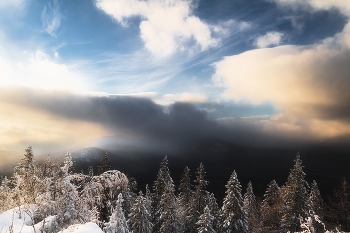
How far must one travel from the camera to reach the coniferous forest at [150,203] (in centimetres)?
1062

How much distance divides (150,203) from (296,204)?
1978cm

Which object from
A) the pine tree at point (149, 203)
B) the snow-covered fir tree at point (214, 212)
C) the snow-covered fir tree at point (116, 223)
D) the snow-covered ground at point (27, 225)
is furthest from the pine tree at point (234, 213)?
the snow-covered ground at point (27, 225)

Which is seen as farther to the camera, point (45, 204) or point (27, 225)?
point (45, 204)

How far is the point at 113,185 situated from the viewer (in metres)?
11.3

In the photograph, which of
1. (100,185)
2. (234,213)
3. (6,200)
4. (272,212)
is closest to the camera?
(100,185)

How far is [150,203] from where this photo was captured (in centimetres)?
3528

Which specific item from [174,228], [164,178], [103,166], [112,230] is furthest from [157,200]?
[112,230]

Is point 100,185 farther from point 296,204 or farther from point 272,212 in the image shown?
point 272,212

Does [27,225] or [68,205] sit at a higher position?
[68,205]

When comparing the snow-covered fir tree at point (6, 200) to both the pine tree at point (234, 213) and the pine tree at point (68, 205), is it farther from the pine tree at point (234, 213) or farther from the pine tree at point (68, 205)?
the pine tree at point (234, 213)

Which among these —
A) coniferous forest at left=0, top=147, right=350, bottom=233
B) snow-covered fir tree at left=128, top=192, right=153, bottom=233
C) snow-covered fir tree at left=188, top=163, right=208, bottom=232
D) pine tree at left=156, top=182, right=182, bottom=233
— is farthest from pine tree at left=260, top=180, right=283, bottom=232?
snow-covered fir tree at left=128, top=192, right=153, bottom=233

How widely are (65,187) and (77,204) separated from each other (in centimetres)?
95

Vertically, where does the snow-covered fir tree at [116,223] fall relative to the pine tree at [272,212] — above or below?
above

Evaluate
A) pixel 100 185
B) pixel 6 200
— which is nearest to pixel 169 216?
pixel 6 200
